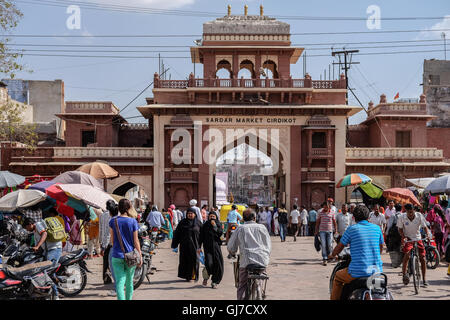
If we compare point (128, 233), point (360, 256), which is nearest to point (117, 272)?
point (128, 233)

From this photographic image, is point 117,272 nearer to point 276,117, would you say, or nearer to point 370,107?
point 276,117

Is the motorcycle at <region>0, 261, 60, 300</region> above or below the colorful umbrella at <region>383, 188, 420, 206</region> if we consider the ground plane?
below

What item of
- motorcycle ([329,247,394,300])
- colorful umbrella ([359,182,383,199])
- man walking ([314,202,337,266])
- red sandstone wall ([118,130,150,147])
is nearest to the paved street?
man walking ([314,202,337,266])

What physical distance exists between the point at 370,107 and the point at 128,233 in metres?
27.9

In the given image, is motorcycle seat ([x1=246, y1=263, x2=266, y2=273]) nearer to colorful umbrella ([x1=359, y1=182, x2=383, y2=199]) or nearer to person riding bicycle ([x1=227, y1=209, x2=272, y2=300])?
person riding bicycle ([x1=227, y1=209, x2=272, y2=300])

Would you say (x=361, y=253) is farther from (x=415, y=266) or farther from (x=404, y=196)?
(x=404, y=196)

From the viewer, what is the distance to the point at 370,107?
33.1 m

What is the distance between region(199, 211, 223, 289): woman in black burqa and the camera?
32.9ft

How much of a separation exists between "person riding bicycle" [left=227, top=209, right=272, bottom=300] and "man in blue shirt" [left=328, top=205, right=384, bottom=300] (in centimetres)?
113

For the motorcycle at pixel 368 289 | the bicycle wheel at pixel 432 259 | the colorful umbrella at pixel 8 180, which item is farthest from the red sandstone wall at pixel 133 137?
the motorcycle at pixel 368 289

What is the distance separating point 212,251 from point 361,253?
457 centimetres

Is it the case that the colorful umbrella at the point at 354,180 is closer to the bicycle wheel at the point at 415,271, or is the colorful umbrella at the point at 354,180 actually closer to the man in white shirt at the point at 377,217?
the man in white shirt at the point at 377,217
